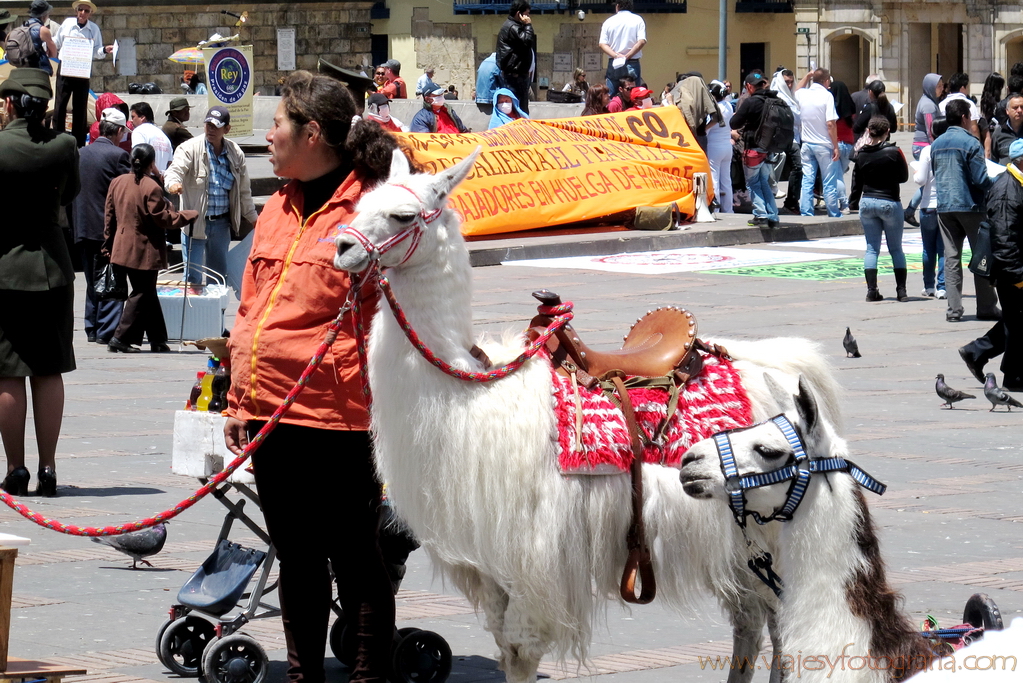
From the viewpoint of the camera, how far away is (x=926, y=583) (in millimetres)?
6531

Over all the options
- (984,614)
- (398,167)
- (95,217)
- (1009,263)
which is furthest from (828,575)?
(95,217)

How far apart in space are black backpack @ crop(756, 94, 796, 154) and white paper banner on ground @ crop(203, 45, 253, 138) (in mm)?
7062

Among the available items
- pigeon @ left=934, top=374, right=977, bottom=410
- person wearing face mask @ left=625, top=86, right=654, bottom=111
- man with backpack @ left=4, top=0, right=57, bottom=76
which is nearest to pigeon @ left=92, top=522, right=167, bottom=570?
pigeon @ left=934, top=374, right=977, bottom=410

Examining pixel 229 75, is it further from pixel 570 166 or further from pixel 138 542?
pixel 138 542

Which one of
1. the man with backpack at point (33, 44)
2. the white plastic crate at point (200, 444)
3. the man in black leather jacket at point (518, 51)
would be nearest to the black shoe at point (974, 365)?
the white plastic crate at point (200, 444)

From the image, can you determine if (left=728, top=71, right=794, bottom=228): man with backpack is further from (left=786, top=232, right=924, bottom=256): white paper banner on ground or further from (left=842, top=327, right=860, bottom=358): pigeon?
(left=842, top=327, right=860, bottom=358): pigeon

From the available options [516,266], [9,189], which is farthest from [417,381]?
[516,266]

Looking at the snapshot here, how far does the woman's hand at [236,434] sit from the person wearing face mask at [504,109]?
18512mm

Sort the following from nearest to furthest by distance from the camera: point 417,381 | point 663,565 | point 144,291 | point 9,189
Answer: point 417,381, point 663,565, point 9,189, point 144,291

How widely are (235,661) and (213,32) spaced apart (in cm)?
4822

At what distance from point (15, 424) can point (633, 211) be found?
13819 millimetres

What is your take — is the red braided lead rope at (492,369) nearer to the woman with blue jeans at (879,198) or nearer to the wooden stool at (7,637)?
the wooden stool at (7,637)

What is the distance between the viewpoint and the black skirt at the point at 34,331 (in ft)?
25.8

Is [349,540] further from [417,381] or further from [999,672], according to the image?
[999,672]
